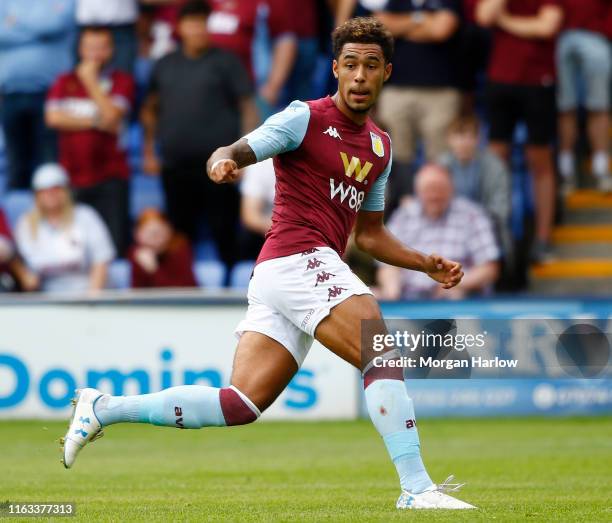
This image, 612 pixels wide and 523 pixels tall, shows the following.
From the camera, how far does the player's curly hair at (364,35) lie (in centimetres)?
714

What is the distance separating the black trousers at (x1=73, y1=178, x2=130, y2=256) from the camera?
15.9 meters

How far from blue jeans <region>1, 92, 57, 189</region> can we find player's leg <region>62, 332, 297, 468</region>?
32.3ft

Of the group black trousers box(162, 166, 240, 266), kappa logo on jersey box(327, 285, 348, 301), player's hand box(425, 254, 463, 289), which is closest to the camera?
kappa logo on jersey box(327, 285, 348, 301)

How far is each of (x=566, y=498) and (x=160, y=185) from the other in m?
10.2

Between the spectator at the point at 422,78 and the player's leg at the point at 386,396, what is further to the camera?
the spectator at the point at 422,78

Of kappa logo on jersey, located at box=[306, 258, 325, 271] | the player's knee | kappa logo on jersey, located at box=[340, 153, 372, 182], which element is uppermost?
kappa logo on jersey, located at box=[340, 153, 372, 182]

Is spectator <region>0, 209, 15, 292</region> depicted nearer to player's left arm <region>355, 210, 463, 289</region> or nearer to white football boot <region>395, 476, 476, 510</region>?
player's left arm <region>355, 210, 463, 289</region>

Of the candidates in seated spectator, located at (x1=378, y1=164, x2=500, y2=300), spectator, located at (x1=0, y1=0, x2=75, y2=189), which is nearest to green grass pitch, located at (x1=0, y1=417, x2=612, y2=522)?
seated spectator, located at (x1=378, y1=164, x2=500, y2=300)

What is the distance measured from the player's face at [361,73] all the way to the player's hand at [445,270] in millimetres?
967

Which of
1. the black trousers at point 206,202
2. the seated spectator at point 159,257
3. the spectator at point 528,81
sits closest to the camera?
the seated spectator at point 159,257

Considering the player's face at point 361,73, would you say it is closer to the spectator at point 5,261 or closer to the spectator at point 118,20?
the spectator at point 5,261

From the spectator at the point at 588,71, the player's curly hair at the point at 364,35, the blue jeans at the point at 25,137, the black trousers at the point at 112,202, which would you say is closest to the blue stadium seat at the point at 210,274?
the black trousers at the point at 112,202

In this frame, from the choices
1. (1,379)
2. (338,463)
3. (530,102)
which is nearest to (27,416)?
(1,379)

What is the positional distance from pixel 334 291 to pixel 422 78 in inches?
342
